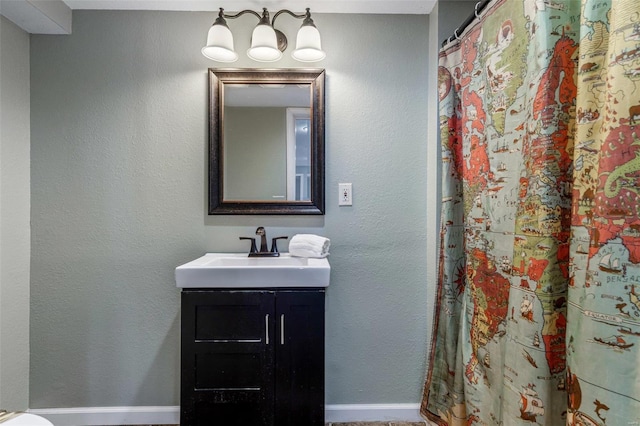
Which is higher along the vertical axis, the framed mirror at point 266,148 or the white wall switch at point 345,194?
the framed mirror at point 266,148

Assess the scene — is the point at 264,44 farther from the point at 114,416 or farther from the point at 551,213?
the point at 114,416

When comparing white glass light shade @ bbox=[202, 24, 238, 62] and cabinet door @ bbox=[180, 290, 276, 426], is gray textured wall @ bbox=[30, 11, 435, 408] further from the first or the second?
cabinet door @ bbox=[180, 290, 276, 426]

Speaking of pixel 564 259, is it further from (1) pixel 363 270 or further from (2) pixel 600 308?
(1) pixel 363 270

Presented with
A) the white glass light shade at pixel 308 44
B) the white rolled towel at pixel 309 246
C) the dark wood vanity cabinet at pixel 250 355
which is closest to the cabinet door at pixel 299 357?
the dark wood vanity cabinet at pixel 250 355

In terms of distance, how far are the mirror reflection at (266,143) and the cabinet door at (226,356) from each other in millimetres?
593

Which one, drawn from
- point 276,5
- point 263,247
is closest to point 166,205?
point 263,247

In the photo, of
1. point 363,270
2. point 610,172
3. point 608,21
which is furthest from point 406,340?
point 608,21

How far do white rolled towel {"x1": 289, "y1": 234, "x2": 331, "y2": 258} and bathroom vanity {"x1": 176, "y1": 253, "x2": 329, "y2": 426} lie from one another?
0.80 ft

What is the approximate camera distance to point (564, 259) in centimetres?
88

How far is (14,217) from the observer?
1.66 meters

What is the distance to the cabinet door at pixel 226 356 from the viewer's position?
1394 mm

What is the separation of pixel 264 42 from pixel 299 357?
1.42 metres

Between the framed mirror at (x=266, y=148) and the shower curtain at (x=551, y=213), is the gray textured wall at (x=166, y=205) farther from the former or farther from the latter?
the shower curtain at (x=551, y=213)

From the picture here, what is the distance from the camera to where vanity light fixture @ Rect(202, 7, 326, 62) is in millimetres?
1584
